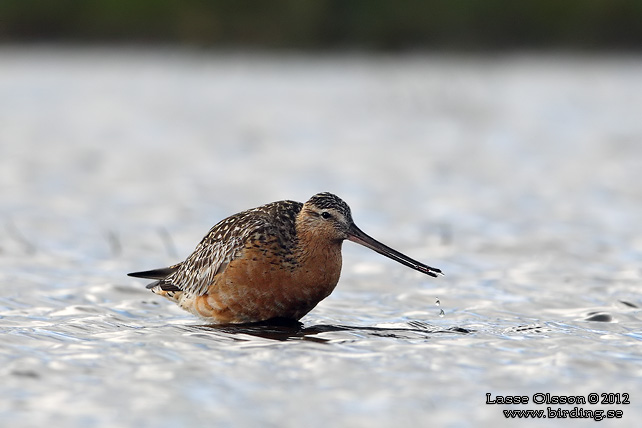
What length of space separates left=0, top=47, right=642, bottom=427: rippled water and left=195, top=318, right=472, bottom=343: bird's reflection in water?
0.04m

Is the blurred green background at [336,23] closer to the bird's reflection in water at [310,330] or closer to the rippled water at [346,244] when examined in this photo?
the rippled water at [346,244]

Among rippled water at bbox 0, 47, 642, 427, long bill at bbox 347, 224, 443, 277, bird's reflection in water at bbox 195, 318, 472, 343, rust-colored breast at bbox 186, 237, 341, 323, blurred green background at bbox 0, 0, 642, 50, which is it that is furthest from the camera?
blurred green background at bbox 0, 0, 642, 50

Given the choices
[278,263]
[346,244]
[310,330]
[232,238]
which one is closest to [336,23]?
[346,244]

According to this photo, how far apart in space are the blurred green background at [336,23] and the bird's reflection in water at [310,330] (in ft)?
69.4

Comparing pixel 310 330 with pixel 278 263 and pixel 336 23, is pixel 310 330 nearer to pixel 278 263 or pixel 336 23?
pixel 278 263

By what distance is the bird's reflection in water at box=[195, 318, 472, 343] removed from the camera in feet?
21.7

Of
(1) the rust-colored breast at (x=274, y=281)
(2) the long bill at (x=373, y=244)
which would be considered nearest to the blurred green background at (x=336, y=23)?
(2) the long bill at (x=373, y=244)

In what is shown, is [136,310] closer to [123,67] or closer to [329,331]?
[329,331]

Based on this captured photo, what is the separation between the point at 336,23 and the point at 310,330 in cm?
2301

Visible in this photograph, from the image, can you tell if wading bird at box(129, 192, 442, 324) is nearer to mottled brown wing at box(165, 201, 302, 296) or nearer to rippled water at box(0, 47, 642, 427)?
mottled brown wing at box(165, 201, 302, 296)

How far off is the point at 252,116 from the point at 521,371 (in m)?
16.0

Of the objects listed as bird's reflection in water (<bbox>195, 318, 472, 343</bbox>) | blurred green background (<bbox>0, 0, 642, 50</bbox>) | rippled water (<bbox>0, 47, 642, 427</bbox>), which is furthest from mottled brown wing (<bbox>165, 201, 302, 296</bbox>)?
blurred green background (<bbox>0, 0, 642, 50</bbox>)

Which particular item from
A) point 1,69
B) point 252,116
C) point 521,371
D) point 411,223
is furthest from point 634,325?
point 1,69

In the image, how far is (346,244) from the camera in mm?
10711
